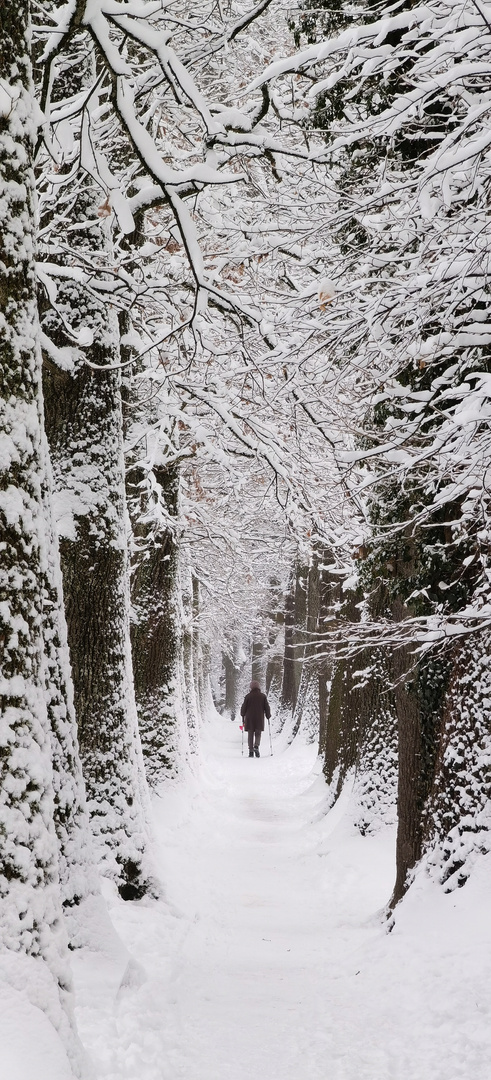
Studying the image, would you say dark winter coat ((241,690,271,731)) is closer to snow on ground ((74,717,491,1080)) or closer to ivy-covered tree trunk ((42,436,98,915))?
snow on ground ((74,717,491,1080))

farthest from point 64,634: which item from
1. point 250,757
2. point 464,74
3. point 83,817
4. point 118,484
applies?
point 250,757

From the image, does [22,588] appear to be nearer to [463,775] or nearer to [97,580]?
[97,580]

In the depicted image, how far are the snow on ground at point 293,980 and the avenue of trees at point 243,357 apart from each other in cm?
43

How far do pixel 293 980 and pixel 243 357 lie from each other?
4353 mm

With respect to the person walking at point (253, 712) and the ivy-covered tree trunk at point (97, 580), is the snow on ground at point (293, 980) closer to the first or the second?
the ivy-covered tree trunk at point (97, 580)

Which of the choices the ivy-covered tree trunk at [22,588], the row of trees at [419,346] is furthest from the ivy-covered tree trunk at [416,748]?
the ivy-covered tree trunk at [22,588]

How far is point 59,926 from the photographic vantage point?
303 cm

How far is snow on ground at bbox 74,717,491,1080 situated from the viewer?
4.16 meters

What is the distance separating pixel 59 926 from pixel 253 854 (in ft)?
27.0

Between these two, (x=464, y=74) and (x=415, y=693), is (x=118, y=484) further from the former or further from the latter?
(x=464, y=74)

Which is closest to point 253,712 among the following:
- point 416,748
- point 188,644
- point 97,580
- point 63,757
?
point 188,644

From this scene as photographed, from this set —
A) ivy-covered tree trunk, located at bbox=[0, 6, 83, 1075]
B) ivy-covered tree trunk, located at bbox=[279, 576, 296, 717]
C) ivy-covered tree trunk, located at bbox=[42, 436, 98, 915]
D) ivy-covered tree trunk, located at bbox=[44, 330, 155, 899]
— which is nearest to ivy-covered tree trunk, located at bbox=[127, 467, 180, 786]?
ivy-covered tree trunk, located at bbox=[44, 330, 155, 899]

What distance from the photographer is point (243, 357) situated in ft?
19.8

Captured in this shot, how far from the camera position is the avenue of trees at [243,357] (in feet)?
10.3
